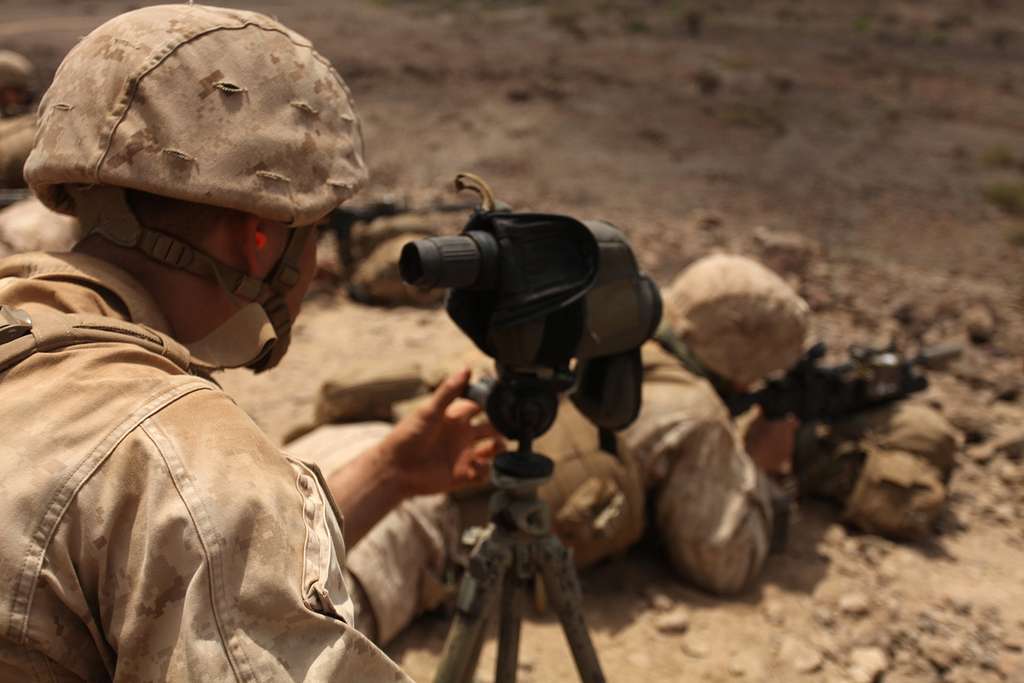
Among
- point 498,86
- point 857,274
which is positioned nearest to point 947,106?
point 498,86

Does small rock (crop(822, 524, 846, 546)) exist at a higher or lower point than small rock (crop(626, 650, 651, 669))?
lower

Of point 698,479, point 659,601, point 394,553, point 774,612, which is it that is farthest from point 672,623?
point 394,553

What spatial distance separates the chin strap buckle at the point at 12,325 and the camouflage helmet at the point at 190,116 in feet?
1.05

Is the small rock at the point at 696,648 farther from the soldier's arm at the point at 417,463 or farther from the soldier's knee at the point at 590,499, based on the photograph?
the soldier's arm at the point at 417,463

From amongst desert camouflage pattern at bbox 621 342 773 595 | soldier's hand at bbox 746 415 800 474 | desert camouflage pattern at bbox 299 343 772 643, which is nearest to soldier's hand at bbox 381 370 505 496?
desert camouflage pattern at bbox 299 343 772 643

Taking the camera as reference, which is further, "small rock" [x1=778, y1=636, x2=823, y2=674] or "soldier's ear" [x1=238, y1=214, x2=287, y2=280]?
"small rock" [x1=778, y1=636, x2=823, y2=674]

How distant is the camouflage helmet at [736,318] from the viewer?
148 inches

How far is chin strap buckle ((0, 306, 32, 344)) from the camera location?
113 centimetres

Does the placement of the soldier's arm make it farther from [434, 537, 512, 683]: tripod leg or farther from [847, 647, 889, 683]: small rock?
[847, 647, 889, 683]: small rock

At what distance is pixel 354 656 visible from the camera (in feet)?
3.65

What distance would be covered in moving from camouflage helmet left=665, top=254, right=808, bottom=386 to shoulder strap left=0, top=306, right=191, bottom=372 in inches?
111

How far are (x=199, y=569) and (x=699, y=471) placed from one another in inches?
106

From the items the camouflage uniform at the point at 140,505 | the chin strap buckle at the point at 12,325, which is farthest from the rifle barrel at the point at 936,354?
the chin strap buckle at the point at 12,325

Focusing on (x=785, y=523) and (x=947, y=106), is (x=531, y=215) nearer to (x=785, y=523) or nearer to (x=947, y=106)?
(x=785, y=523)
